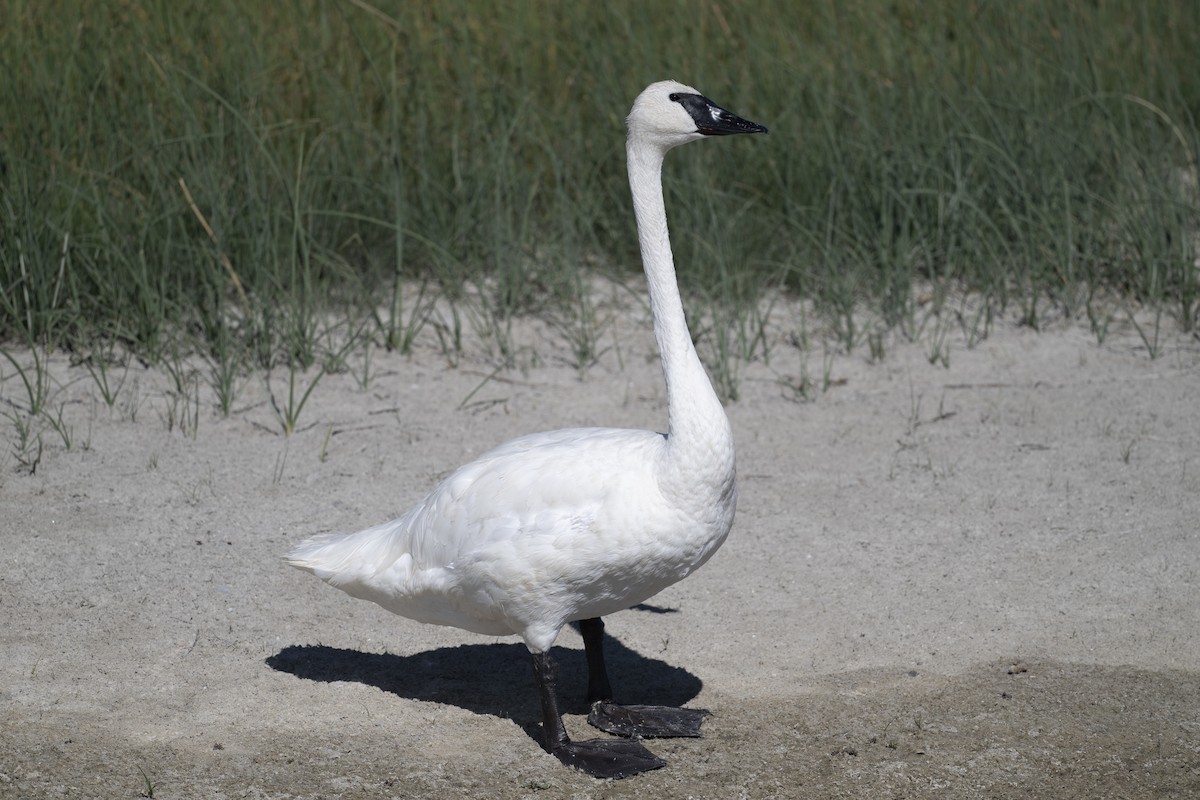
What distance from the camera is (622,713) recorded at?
3.94 metres

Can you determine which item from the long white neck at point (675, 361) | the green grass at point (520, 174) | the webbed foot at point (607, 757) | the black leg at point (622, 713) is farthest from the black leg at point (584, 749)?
the green grass at point (520, 174)

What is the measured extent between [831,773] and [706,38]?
5864 millimetres

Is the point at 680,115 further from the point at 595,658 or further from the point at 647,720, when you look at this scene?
the point at 647,720

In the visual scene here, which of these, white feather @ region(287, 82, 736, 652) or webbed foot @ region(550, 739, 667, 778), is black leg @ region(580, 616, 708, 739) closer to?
webbed foot @ region(550, 739, 667, 778)

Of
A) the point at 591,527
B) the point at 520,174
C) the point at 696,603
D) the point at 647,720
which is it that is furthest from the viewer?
the point at 520,174

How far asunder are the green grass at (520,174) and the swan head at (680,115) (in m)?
2.64

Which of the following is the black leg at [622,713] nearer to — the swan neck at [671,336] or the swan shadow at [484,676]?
the swan shadow at [484,676]

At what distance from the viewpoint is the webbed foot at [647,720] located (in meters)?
3.84

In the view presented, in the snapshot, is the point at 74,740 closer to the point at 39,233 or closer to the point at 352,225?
the point at 39,233

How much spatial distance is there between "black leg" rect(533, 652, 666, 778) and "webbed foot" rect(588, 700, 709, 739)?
90mm

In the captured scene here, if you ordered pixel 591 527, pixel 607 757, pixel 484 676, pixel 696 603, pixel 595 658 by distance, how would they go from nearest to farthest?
pixel 591 527, pixel 607 757, pixel 595 658, pixel 484 676, pixel 696 603

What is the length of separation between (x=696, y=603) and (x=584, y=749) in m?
1.03

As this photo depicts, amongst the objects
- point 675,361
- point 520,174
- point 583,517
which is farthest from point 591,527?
point 520,174

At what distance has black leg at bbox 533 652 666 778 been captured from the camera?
143 inches
